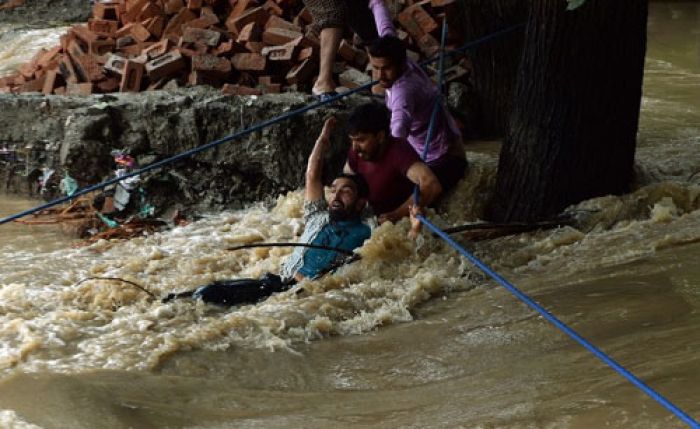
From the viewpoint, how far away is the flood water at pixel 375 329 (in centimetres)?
354

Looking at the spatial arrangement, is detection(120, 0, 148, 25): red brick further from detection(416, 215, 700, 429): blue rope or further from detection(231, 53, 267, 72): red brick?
detection(416, 215, 700, 429): blue rope

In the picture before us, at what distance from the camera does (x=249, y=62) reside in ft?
23.3

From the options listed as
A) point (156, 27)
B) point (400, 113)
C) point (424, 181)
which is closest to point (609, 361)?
point (424, 181)

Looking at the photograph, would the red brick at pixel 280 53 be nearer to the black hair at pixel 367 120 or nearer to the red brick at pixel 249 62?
the red brick at pixel 249 62

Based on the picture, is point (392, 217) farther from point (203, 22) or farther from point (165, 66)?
point (203, 22)

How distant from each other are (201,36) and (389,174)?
2639 mm

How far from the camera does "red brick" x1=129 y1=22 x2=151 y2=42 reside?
7770 mm

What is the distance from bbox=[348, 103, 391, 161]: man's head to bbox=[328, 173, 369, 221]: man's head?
0.21 m

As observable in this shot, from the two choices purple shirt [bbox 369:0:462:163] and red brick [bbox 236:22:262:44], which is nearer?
purple shirt [bbox 369:0:462:163]

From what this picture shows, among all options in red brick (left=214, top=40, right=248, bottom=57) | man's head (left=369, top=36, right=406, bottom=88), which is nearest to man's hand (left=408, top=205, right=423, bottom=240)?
man's head (left=369, top=36, right=406, bottom=88)

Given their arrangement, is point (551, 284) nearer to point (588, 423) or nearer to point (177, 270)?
point (588, 423)

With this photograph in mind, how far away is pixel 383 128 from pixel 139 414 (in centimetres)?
217

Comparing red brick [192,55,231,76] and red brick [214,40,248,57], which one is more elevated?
red brick [214,40,248,57]

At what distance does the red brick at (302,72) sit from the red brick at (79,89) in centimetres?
153
